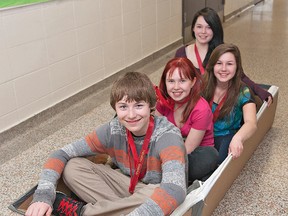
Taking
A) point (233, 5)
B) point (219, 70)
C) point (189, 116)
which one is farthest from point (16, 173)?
point (233, 5)

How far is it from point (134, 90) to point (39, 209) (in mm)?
568

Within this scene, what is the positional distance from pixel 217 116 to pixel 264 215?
549 mm

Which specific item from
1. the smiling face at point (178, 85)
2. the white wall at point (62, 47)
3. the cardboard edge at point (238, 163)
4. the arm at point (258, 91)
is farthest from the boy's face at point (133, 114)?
the white wall at point (62, 47)

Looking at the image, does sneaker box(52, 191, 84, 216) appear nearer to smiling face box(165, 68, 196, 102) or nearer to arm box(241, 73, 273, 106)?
smiling face box(165, 68, 196, 102)

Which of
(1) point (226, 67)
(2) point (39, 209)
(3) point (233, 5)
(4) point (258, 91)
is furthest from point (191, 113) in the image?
(3) point (233, 5)

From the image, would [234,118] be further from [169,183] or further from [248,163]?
[169,183]

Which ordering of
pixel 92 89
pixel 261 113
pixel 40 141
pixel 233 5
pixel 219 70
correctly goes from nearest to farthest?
pixel 219 70 → pixel 261 113 → pixel 40 141 → pixel 92 89 → pixel 233 5

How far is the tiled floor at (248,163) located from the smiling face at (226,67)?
0.58 meters

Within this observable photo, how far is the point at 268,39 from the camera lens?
5.10 metres

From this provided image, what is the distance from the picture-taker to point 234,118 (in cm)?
207

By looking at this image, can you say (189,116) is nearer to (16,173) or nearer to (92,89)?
(16,173)

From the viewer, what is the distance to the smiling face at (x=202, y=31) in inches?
97.3

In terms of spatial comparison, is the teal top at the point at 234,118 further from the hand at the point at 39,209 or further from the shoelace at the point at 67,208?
the hand at the point at 39,209

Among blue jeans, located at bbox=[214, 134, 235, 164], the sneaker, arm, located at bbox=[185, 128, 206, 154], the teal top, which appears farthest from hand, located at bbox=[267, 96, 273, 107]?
the sneaker
